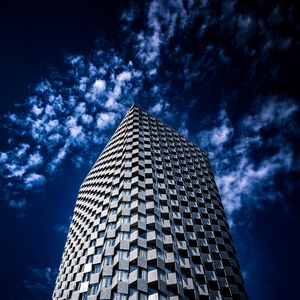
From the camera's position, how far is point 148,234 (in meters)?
26.7

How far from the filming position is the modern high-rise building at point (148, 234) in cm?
2359

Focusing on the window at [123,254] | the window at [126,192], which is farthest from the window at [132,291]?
the window at [126,192]

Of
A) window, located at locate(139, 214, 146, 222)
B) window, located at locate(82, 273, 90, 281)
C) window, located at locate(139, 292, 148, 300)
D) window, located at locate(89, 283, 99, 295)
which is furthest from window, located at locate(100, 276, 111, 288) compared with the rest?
window, located at locate(139, 214, 146, 222)

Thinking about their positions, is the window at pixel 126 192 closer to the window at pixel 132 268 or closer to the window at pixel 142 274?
the window at pixel 132 268

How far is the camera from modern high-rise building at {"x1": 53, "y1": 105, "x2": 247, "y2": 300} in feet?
77.4

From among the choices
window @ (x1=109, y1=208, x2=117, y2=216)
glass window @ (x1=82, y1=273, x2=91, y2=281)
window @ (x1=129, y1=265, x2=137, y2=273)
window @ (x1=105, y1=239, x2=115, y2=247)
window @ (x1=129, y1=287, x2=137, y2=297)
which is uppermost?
window @ (x1=109, y1=208, x2=117, y2=216)

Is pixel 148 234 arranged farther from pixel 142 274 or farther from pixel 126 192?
pixel 126 192

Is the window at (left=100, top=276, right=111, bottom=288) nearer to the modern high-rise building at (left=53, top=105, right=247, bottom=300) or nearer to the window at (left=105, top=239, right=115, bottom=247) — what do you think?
the modern high-rise building at (left=53, top=105, right=247, bottom=300)

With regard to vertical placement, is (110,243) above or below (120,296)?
above

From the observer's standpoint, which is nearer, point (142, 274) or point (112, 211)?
point (142, 274)

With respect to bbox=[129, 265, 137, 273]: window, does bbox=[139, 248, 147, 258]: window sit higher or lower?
higher

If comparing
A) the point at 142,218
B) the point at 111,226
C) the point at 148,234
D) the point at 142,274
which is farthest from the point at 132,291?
the point at 111,226

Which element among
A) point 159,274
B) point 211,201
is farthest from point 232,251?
point 159,274

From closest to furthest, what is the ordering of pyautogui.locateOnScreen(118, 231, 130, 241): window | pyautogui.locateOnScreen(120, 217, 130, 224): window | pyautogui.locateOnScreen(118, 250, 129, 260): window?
pyautogui.locateOnScreen(118, 250, 129, 260): window, pyautogui.locateOnScreen(118, 231, 130, 241): window, pyautogui.locateOnScreen(120, 217, 130, 224): window
